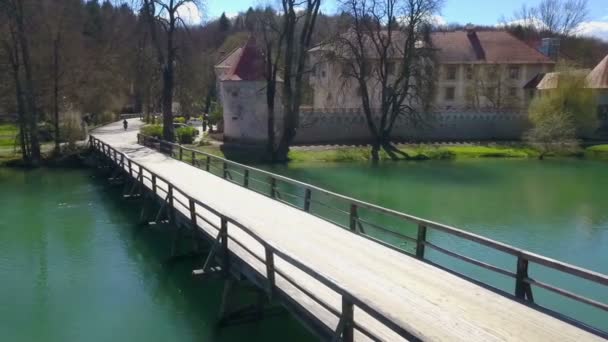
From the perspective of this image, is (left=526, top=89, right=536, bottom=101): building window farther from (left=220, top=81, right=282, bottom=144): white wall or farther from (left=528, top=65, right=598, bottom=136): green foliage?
(left=220, top=81, right=282, bottom=144): white wall

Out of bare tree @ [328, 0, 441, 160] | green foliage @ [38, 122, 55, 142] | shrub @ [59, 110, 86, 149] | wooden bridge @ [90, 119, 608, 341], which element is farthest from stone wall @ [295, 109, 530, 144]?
wooden bridge @ [90, 119, 608, 341]

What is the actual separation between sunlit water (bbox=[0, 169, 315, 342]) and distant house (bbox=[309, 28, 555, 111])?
112 feet

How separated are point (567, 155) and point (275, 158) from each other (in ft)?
69.8

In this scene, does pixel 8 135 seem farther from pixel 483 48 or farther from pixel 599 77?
pixel 599 77

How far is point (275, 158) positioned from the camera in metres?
34.8

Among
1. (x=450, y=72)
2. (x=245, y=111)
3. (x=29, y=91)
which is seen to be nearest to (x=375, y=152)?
(x=245, y=111)

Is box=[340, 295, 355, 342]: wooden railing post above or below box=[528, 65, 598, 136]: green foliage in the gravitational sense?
below

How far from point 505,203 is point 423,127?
22278 millimetres

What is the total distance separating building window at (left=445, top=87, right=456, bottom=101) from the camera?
55500 mm

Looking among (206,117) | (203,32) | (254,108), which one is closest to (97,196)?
(254,108)

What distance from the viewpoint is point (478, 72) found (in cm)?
5225

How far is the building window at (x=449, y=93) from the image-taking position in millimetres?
55500

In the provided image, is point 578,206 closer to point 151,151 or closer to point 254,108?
point 151,151

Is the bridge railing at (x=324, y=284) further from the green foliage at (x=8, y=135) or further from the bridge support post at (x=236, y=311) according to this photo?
the green foliage at (x=8, y=135)
